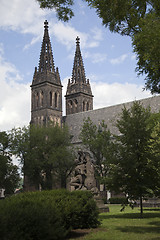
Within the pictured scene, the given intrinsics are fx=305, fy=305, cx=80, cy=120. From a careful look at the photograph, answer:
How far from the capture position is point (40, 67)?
73.9 metres

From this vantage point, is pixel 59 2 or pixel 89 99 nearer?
pixel 59 2

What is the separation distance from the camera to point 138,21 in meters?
12.0

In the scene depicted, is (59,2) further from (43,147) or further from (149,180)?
(43,147)

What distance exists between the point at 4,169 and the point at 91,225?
35382 mm

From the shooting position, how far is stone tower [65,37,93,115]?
7994 cm

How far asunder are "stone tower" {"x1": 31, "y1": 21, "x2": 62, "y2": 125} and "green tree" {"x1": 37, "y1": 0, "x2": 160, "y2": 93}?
57.5 meters

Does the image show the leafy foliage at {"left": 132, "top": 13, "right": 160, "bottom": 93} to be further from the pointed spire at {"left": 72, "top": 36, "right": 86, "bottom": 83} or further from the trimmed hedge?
the pointed spire at {"left": 72, "top": 36, "right": 86, "bottom": 83}

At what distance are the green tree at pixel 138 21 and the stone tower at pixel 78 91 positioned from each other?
6587cm

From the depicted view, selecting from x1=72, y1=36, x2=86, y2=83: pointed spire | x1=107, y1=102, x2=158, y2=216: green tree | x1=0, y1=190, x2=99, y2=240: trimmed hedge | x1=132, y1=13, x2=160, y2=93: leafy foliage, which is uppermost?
x1=72, y1=36, x2=86, y2=83: pointed spire

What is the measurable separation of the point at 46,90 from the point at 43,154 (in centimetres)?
2737

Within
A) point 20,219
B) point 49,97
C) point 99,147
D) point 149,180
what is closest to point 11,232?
point 20,219

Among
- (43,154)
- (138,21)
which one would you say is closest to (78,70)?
(43,154)

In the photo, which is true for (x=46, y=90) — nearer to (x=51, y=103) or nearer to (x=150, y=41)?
(x=51, y=103)

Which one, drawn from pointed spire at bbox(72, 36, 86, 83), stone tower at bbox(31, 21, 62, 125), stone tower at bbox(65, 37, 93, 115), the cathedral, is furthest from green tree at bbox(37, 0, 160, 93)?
pointed spire at bbox(72, 36, 86, 83)
